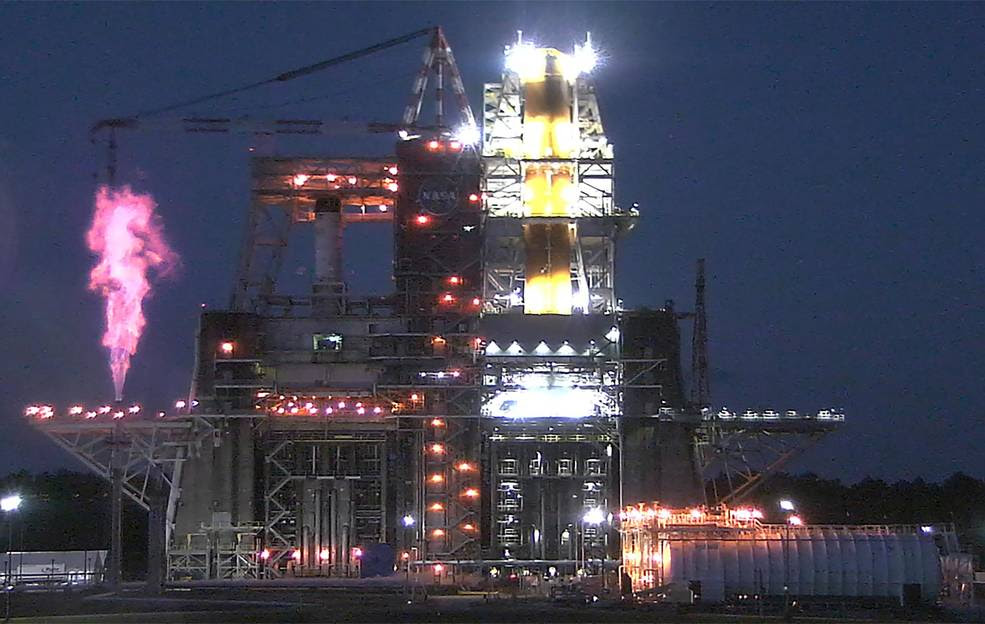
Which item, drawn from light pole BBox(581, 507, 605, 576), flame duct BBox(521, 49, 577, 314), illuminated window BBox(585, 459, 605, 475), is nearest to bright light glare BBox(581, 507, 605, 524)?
light pole BBox(581, 507, 605, 576)

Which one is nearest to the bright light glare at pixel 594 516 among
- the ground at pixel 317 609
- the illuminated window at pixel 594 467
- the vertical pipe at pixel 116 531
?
the illuminated window at pixel 594 467

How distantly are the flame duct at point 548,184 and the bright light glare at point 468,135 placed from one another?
13.8ft

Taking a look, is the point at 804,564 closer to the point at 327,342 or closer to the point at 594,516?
the point at 594,516

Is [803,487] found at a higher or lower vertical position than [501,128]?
lower

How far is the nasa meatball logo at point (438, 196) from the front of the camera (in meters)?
94.4

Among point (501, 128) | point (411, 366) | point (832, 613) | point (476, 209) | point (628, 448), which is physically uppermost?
point (501, 128)

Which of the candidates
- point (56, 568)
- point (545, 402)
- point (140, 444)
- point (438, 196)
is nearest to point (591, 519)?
point (545, 402)

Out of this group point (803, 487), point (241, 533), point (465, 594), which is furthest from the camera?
point (803, 487)

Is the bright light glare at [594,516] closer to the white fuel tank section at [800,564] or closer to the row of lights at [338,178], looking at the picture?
the white fuel tank section at [800,564]

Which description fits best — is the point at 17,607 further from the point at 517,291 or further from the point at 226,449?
the point at 517,291

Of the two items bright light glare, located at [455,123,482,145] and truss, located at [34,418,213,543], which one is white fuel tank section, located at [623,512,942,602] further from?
bright light glare, located at [455,123,482,145]

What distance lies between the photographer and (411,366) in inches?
3469

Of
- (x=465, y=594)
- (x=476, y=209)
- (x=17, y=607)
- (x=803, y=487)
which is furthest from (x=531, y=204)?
(x=803, y=487)

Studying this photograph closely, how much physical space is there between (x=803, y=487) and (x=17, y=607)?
135273 millimetres
